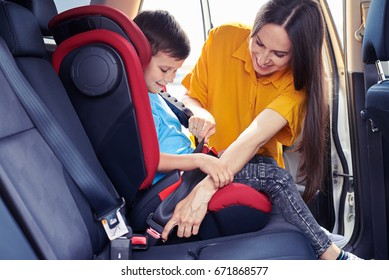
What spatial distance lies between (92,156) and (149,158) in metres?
0.13

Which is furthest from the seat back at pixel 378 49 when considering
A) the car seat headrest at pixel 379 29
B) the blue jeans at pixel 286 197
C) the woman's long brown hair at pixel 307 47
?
the blue jeans at pixel 286 197

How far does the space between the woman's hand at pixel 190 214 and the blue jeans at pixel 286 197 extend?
0.62 ft

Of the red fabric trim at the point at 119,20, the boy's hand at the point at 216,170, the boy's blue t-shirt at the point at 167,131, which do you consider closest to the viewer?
the red fabric trim at the point at 119,20

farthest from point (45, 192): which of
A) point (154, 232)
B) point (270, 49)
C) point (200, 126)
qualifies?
point (270, 49)

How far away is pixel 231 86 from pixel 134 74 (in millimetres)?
586

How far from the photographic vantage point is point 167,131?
1.34 meters

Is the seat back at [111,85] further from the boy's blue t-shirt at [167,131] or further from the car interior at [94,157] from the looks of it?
the boy's blue t-shirt at [167,131]

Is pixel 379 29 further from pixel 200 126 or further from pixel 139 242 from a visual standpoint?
pixel 139 242

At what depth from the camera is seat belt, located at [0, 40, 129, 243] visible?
98cm

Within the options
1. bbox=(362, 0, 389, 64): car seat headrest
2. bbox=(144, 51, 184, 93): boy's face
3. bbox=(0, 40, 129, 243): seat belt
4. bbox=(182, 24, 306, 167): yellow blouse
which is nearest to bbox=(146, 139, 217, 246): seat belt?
bbox=(0, 40, 129, 243): seat belt

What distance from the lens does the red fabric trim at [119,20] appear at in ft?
3.62

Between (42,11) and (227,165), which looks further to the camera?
(227,165)

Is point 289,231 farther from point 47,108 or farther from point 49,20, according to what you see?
point 49,20

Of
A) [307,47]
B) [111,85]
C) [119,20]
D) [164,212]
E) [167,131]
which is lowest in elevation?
[164,212]
